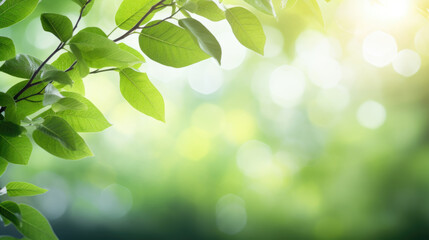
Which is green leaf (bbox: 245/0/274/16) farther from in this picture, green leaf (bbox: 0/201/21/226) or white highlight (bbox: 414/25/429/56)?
white highlight (bbox: 414/25/429/56)

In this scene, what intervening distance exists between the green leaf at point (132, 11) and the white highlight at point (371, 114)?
6209 mm

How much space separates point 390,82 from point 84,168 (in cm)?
452

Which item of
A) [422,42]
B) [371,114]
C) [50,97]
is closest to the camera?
[50,97]

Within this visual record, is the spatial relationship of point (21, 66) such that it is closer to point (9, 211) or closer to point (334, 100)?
point (9, 211)

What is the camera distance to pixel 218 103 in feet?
20.6

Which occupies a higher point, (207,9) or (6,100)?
(207,9)

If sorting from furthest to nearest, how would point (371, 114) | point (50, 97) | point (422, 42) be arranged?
point (371, 114)
point (422, 42)
point (50, 97)

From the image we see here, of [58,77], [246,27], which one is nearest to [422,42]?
[246,27]

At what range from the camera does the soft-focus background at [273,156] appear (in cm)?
598

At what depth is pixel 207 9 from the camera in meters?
0.32

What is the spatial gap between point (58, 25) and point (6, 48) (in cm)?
5

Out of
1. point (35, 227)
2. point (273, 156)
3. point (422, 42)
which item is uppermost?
point (422, 42)

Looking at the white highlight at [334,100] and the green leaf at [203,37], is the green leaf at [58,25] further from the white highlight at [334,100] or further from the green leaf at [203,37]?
the white highlight at [334,100]

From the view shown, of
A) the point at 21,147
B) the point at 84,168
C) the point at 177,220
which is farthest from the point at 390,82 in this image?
the point at 21,147
